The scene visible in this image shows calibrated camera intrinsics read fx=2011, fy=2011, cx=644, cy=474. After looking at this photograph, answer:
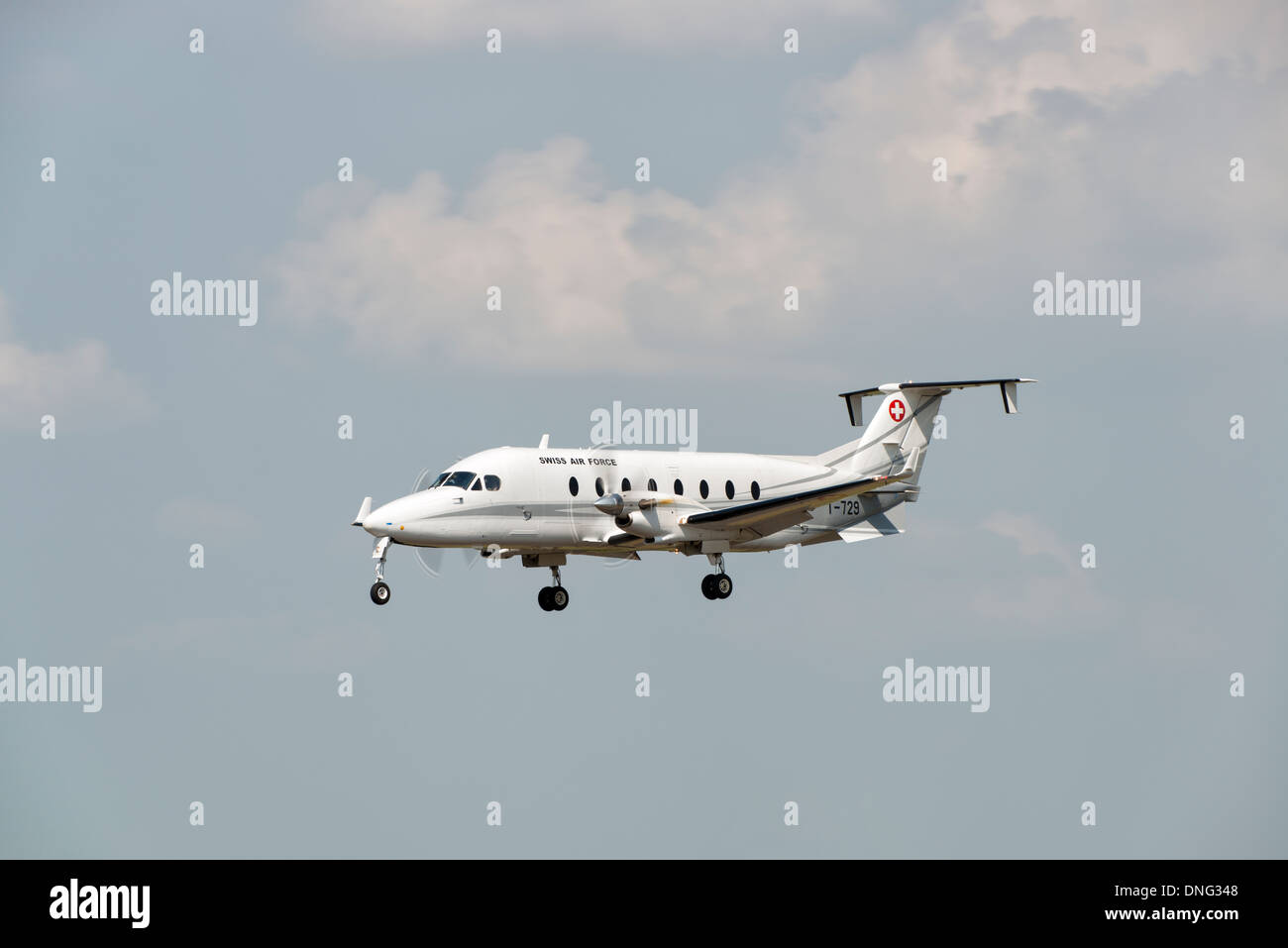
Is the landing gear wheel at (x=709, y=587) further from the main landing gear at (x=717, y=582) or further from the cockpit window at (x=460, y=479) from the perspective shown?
the cockpit window at (x=460, y=479)

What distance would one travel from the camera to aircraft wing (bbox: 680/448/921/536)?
4853 centimetres

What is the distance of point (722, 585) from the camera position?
166 ft

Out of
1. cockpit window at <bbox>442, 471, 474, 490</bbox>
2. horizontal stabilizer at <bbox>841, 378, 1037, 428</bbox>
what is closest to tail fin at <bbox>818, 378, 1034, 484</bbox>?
horizontal stabilizer at <bbox>841, 378, 1037, 428</bbox>

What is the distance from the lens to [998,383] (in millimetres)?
52125

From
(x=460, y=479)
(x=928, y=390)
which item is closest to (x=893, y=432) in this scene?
(x=928, y=390)

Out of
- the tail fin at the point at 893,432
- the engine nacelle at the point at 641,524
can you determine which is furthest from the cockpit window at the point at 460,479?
the tail fin at the point at 893,432

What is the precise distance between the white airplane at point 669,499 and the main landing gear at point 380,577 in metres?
0.03

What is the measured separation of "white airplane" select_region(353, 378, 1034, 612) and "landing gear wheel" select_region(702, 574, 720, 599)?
0.08ft

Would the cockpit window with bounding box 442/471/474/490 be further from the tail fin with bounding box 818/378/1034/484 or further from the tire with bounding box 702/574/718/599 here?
the tail fin with bounding box 818/378/1034/484

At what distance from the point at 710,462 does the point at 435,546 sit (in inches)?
335

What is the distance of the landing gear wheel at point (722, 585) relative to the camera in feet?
165

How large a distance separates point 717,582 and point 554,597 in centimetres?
425

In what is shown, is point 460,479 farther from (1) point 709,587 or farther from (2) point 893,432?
(2) point 893,432
